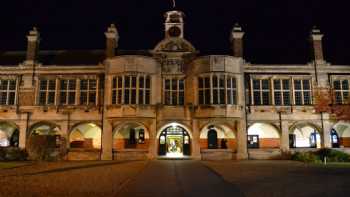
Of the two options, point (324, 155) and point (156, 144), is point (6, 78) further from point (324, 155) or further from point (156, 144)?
point (324, 155)

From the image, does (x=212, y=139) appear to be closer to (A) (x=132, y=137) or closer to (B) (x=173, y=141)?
(B) (x=173, y=141)

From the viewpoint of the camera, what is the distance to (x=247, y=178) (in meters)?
16.5

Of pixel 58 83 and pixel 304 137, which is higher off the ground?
pixel 58 83

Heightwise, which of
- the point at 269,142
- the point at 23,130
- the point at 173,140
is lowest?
the point at 269,142

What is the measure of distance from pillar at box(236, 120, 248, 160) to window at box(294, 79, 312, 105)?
6497 mm

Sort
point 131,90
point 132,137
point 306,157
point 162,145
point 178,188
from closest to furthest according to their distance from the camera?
point 178,188
point 306,157
point 131,90
point 162,145
point 132,137

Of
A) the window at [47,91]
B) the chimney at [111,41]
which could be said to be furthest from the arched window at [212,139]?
the window at [47,91]

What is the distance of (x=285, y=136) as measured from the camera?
32.6 m

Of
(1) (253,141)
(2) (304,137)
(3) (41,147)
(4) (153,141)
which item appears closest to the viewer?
(3) (41,147)

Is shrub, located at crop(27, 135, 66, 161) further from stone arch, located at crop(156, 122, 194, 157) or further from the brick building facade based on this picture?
stone arch, located at crop(156, 122, 194, 157)

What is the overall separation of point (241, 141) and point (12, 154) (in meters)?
22.2

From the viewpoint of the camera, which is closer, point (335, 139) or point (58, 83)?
point (58, 83)

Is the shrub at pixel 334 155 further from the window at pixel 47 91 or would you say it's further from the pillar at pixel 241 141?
the window at pixel 47 91

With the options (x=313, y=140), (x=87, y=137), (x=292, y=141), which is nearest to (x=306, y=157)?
(x=292, y=141)
